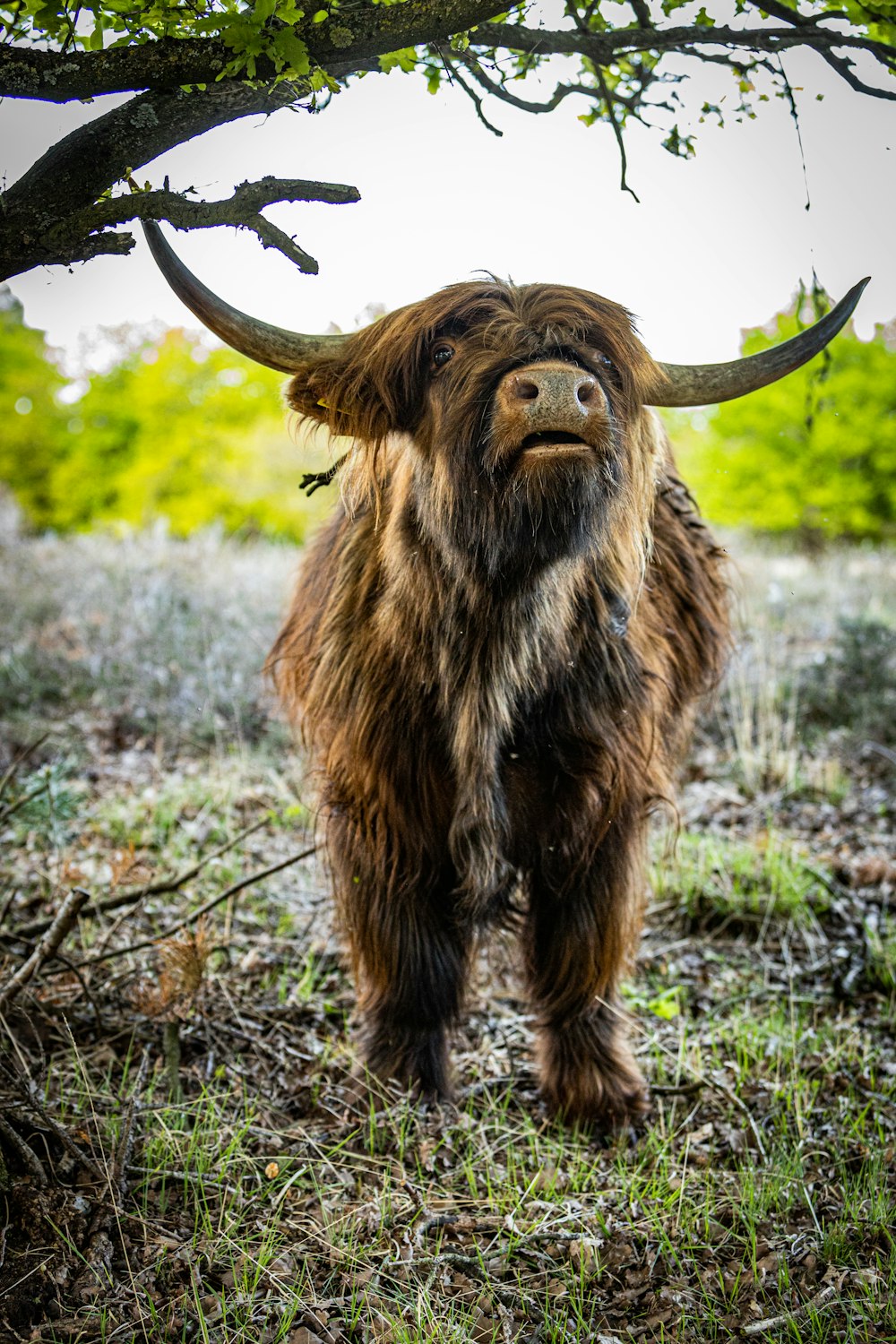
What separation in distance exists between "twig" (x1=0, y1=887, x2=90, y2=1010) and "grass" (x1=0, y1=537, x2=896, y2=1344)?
0.14 m

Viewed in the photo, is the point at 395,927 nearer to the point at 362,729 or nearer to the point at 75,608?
the point at 362,729

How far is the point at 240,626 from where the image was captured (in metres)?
6.98

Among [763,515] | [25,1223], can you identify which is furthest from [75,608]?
[763,515]

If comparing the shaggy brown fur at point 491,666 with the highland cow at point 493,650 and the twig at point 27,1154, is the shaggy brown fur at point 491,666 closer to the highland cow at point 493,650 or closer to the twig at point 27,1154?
the highland cow at point 493,650

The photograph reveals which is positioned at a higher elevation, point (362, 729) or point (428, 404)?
point (428, 404)

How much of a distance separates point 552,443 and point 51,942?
176cm

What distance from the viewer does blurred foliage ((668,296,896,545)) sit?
52.7ft

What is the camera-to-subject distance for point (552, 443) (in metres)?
2.27

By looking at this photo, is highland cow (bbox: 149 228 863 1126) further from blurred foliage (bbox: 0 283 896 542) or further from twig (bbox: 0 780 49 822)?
blurred foliage (bbox: 0 283 896 542)

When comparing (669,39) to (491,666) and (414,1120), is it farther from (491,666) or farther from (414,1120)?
(414,1120)

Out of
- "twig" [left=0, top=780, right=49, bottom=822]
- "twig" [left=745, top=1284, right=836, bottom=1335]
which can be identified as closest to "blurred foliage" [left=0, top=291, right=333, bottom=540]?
"twig" [left=0, top=780, right=49, bottom=822]

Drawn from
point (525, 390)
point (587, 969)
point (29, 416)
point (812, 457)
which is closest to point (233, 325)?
point (525, 390)

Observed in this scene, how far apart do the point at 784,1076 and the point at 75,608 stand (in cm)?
604

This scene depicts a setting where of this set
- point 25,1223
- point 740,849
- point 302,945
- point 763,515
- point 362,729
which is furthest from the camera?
point 763,515
